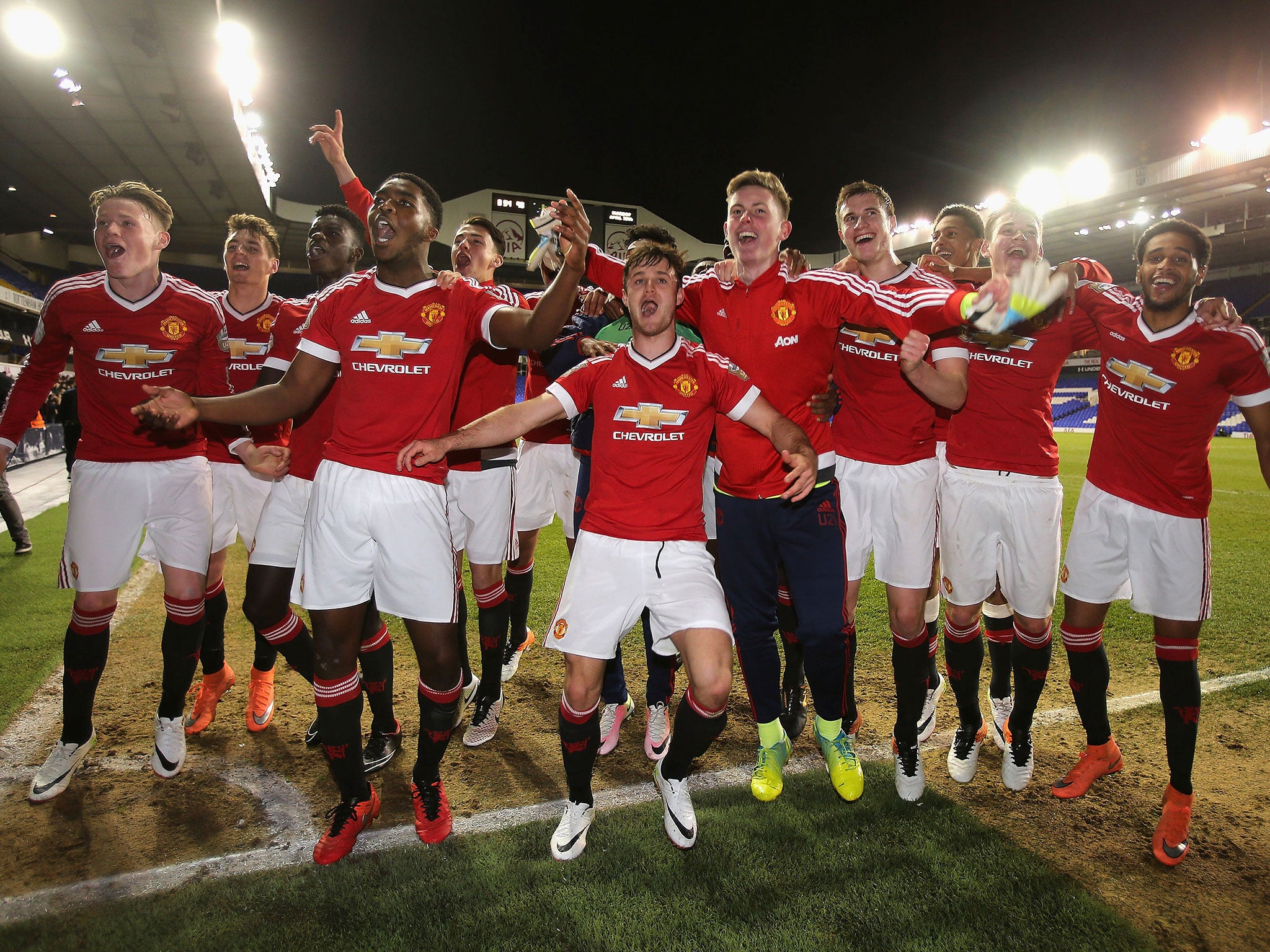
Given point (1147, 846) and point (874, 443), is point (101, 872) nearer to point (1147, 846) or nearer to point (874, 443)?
point (874, 443)

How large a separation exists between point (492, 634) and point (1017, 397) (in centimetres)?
341

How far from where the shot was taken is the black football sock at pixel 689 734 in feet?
10.3

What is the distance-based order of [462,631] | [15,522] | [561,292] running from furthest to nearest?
[15,522] → [462,631] → [561,292]

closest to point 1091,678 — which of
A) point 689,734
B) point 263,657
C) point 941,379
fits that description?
point 941,379

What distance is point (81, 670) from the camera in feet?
12.2

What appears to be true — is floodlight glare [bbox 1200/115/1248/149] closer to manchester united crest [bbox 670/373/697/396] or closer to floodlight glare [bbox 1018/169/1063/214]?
floodlight glare [bbox 1018/169/1063/214]

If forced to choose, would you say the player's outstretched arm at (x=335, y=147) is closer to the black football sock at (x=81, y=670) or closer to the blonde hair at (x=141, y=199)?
the blonde hair at (x=141, y=199)

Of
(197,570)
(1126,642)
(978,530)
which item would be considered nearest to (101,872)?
(197,570)

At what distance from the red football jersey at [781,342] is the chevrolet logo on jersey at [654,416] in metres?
0.47

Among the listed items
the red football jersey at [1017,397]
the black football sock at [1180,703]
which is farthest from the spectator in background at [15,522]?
the black football sock at [1180,703]

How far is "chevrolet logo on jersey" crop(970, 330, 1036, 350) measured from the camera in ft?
13.0

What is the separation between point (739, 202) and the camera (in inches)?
145

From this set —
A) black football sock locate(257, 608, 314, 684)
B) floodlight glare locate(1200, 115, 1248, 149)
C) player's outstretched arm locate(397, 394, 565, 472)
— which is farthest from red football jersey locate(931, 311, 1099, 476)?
floodlight glare locate(1200, 115, 1248, 149)

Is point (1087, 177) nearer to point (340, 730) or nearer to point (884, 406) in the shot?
point (884, 406)
